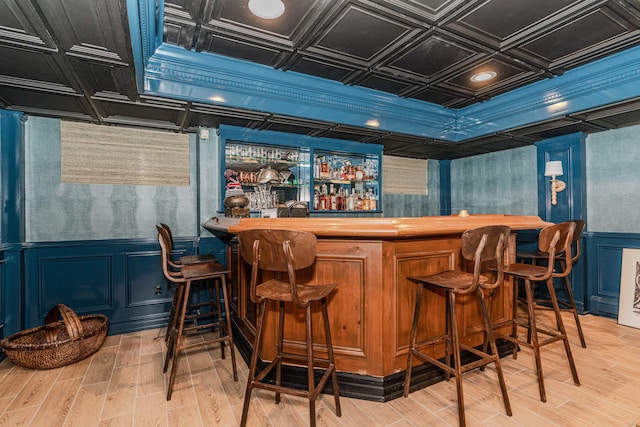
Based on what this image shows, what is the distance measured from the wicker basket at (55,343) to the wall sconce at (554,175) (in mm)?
5357

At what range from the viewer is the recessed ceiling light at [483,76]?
11.6 ft

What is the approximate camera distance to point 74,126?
11.4 ft

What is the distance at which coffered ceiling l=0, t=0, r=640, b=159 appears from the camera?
6.86ft

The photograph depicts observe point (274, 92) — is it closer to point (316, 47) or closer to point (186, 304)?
point (316, 47)

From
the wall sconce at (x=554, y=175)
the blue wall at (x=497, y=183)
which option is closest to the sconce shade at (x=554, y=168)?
the wall sconce at (x=554, y=175)

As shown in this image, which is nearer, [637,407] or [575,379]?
[637,407]

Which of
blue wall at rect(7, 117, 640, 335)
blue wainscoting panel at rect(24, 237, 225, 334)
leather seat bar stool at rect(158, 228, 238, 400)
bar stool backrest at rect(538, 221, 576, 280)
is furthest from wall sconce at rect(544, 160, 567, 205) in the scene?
blue wainscoting panel at rect(24, 237, 225, 334)

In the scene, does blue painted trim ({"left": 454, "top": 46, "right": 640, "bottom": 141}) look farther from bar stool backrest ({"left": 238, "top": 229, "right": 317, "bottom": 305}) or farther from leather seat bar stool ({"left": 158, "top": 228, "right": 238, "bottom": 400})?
leather seat bar stool ({"left": 158, "top": 228, "right": 238, "bottom": 400})

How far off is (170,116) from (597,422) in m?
4.23

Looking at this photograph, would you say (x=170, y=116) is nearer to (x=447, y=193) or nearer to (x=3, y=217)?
(x=3, y=217)

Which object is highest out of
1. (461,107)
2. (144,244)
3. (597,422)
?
(461,107)

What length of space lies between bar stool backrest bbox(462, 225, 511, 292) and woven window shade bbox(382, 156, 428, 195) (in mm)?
3517

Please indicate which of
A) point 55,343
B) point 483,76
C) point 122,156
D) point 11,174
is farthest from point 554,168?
point 11,174

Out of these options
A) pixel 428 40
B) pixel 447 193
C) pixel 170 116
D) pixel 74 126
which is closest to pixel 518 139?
pixel 447 193
